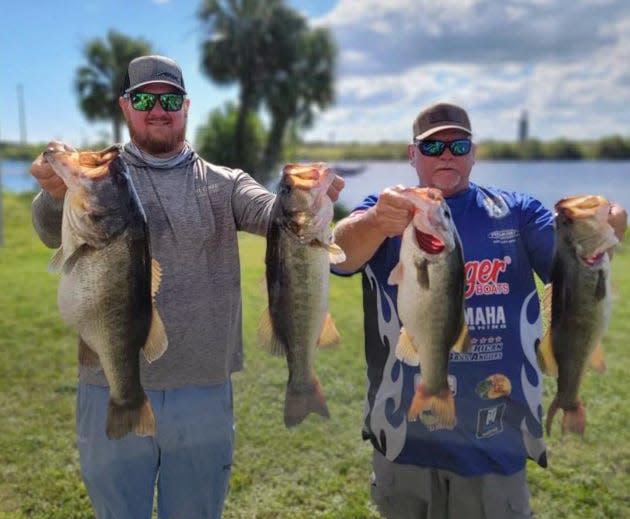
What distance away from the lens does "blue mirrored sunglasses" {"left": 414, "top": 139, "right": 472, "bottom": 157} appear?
3.30 meters

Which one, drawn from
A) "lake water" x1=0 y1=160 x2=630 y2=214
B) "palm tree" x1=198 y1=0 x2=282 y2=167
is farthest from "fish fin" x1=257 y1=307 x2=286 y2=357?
"palm tree" x1=198 y1=0 x2=282 y2=167

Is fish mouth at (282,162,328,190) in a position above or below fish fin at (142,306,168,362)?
above

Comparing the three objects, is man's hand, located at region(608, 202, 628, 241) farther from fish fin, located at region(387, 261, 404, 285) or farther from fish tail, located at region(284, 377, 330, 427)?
fish tail, located at region(284, 377, 330, 427)

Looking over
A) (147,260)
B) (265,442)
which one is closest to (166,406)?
(147,260)

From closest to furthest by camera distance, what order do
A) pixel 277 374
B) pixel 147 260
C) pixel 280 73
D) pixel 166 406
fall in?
1. pixel 147 260
2. pixel 166 406
3. pixel 277 374
4. pixel 280 73

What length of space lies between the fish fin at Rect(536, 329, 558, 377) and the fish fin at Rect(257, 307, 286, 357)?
1209 millimetres

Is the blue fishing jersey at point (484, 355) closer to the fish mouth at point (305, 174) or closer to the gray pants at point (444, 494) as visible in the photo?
the gray pants at point (444, 494)

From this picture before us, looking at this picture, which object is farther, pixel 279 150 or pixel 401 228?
pixel 279 150

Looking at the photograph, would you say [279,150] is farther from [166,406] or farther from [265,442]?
[166,406]

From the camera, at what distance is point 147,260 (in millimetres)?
2703

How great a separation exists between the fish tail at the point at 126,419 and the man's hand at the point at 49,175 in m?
0.95

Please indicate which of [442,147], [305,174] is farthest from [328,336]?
[442,147]

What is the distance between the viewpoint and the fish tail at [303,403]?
2859mm

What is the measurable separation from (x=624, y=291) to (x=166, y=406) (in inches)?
439
